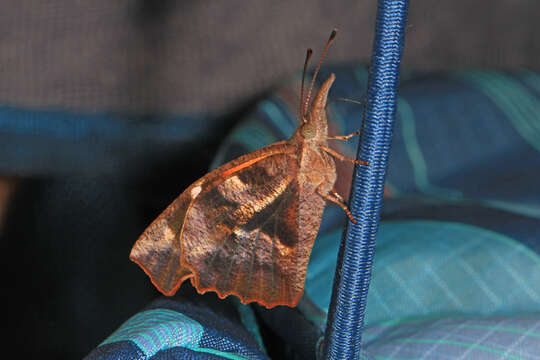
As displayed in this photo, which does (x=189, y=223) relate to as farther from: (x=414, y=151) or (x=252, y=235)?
(x=414, y=151)

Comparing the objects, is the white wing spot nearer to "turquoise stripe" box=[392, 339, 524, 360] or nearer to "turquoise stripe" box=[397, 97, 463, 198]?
"turquoise stripe" box=[392, 339, 524, 360]

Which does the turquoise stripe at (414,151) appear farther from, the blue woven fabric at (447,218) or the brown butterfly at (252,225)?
the brown butterfly at (252,225)

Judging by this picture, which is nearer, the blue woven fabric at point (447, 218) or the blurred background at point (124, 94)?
the blue woven fabric at point (447, 218)

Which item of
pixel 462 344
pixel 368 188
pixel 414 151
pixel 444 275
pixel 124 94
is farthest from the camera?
pixel 124 94

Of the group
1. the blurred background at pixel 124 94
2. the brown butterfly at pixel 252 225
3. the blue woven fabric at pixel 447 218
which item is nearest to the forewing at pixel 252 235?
the brown butterfly at pixel 252 225

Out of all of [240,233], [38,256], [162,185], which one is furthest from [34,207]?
[240,233]

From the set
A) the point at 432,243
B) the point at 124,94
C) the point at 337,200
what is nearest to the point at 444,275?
the point at 432,243
